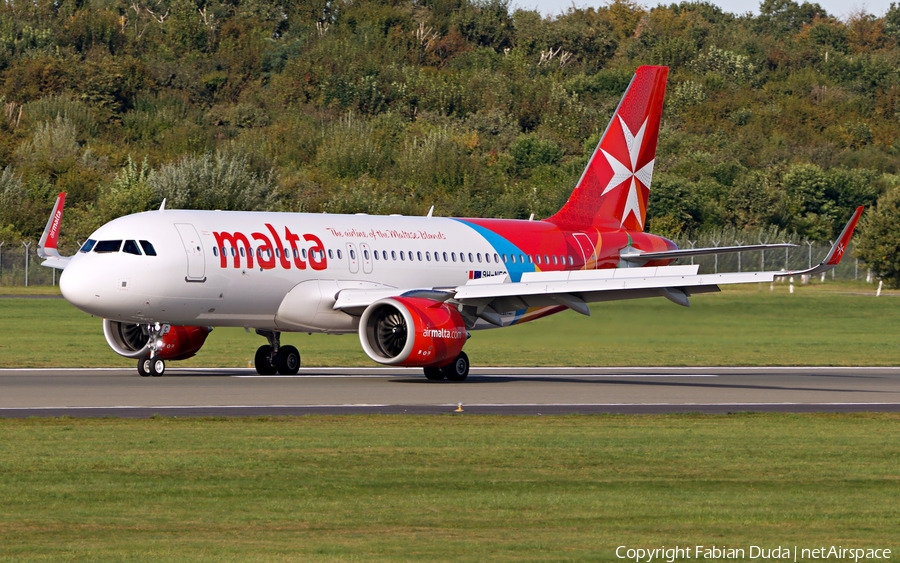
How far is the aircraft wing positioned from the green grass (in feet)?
30.5

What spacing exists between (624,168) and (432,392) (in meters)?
15.1

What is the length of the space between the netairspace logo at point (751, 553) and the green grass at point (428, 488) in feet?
0.75

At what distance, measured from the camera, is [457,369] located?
34.6 meters

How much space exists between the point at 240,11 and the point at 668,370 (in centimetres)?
12595

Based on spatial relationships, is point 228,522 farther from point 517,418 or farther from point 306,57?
point 306,57

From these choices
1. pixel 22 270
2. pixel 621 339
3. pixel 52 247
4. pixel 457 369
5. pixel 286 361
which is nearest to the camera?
pixel 457 369

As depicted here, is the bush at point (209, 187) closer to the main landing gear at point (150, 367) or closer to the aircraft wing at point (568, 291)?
the main landing gear at point (150, 367)

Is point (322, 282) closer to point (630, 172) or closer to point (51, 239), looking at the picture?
point (51, 239)

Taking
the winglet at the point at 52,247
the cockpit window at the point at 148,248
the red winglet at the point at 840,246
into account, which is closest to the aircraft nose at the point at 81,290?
the cockpit window at the point at 148,248

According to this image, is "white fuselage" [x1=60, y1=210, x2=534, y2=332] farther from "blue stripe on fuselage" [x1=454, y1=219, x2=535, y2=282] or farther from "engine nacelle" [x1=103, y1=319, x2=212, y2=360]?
"blue stripe on fuselage" [x1=454, y1=219, x2=535, y2=282]

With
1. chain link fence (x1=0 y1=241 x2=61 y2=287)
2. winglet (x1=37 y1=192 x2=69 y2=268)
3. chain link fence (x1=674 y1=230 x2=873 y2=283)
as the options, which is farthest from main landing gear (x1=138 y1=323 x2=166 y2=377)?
chain link fence (x1=0 y1=241 x2=61 y2=287)

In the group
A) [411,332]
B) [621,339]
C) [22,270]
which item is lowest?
[22,270]

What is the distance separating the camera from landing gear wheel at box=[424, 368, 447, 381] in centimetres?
3477

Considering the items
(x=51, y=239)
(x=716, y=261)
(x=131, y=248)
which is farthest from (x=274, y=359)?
(x=716, y=261)
